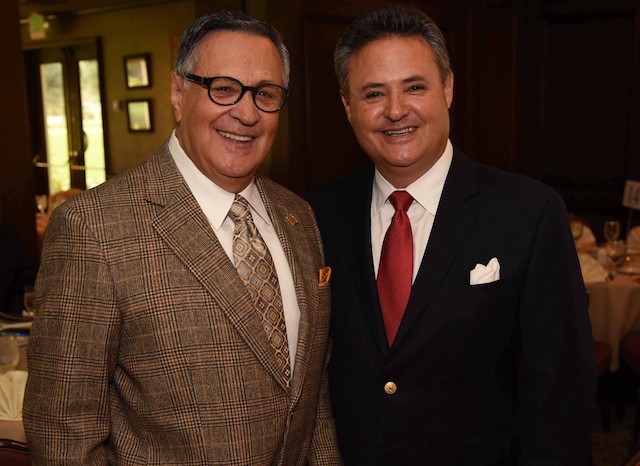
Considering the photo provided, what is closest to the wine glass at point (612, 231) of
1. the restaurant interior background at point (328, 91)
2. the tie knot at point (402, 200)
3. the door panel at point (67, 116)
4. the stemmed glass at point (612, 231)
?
the stemmed glass at point (612, 231)

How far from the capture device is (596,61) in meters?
6.34

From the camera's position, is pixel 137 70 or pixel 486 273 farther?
pixel 137 70

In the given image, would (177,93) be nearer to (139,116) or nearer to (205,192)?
(205,192)

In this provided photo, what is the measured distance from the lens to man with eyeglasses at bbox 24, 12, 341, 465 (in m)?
1.31

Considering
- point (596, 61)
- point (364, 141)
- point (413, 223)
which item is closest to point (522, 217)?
point (413, 223)

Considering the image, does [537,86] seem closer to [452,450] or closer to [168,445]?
[452,450]

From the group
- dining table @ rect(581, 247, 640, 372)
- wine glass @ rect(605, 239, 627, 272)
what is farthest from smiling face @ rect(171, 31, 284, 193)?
wine glass @ rect(605, 239, 627, 272)

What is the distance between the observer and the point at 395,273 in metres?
1.73

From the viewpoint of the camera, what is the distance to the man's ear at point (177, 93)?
1523 millimetres

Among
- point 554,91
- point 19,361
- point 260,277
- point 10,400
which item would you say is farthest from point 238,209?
point 554,91

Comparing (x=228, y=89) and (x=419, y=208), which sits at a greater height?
(x=228, y=89)

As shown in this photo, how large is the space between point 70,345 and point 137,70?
26.1ft

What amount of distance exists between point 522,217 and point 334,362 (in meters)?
0.59

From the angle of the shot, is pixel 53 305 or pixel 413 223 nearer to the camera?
pixel 53 305
